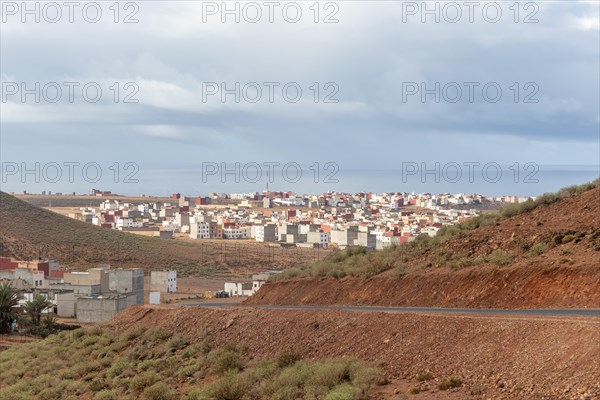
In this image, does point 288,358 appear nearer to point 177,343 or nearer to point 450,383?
point 450,383

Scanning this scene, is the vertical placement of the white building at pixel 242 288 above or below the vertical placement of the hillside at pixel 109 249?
below

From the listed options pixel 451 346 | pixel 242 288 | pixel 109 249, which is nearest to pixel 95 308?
pixel 242 288

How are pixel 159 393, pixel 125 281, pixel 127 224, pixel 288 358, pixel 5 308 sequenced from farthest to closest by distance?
pixel 127 224 → pixel 125 281 → pixel 5 308 → pixel 159 393 → pixel 288 358

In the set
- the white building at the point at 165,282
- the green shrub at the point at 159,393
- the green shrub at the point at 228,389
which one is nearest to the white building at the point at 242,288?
the white building at the point at 165,282

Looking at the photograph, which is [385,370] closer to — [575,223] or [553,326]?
[553,326]

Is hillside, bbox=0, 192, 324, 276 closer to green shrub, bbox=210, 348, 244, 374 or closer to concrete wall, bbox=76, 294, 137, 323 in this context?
concrete wall, bbox=76, 294, 137, 323

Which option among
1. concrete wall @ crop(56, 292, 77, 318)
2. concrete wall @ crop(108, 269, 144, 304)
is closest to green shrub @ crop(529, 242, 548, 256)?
concrete wall @ crop(56, 292, 77, 318)

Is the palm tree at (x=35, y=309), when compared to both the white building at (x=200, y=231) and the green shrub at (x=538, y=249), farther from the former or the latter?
the white building at (x=200, y=231)
